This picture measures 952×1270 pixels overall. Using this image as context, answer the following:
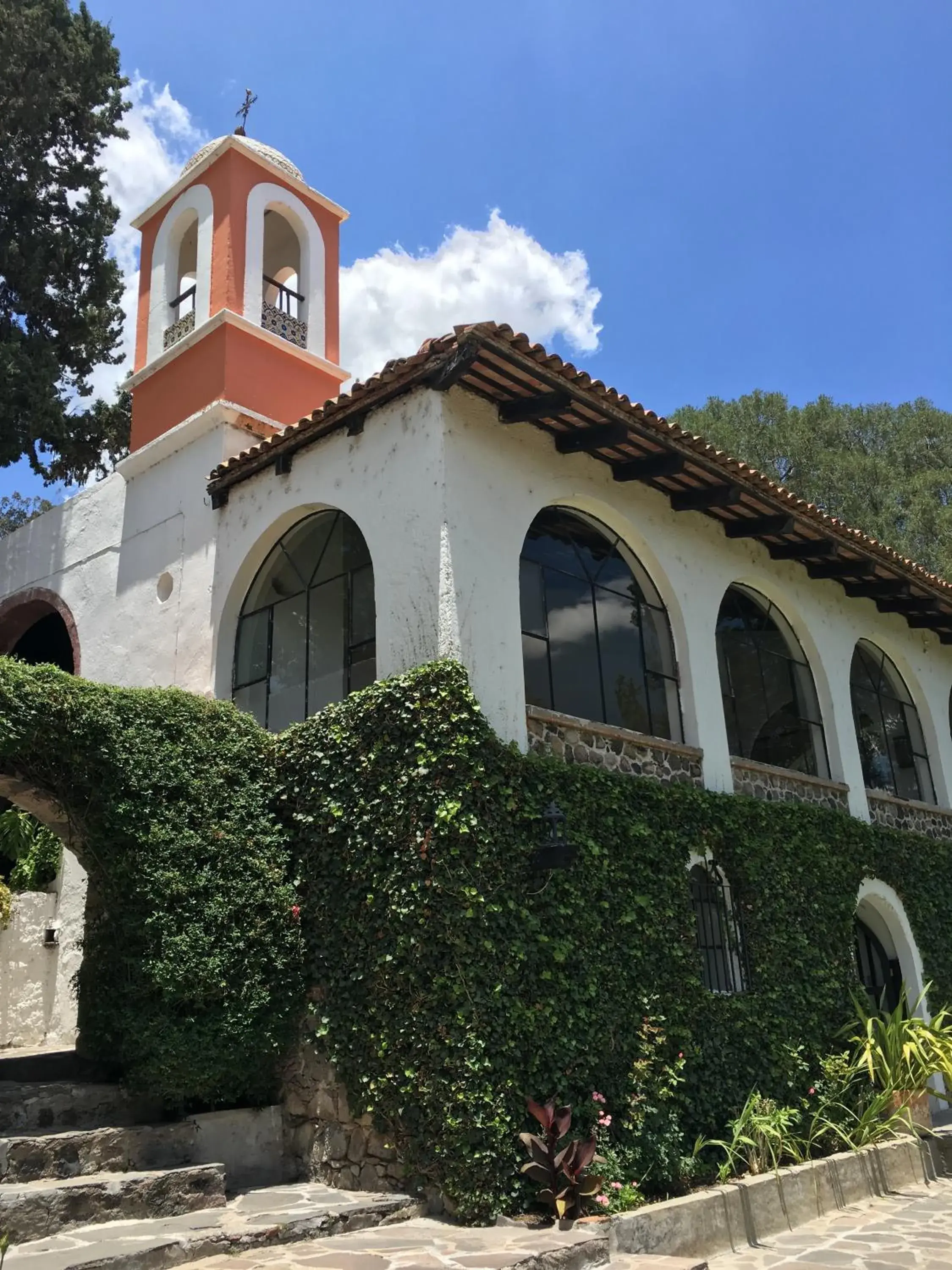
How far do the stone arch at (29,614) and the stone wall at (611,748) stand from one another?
7.01 m

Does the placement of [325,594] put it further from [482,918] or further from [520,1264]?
[520,1264]

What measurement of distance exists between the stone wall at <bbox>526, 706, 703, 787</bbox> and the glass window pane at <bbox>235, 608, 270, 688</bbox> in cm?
343

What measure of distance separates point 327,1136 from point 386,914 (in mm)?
1802

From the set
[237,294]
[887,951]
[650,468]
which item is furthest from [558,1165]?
[237,294]

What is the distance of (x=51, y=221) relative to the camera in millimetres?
14898

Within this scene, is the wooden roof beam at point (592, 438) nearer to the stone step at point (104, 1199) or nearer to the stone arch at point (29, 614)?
the stone step at point (104, 1199)

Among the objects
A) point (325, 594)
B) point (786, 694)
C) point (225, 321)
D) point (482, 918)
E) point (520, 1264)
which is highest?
point (225, 321)

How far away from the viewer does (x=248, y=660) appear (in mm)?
10750

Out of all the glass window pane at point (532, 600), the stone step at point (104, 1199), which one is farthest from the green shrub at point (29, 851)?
the glass window pane at point (532, 600)

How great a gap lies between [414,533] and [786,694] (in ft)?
20.0

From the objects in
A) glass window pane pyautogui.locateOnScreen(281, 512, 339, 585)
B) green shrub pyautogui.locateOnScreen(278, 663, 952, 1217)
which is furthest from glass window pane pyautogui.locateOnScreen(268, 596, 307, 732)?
green shrub pyautogui.locateOnScreen(278, 663, 952, 1217)

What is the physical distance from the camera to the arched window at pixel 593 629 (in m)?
9.73

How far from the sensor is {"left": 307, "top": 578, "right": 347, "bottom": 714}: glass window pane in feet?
35.4

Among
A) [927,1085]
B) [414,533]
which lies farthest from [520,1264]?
[927,1085]
